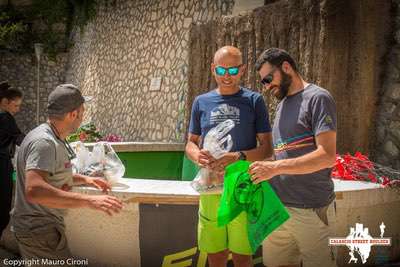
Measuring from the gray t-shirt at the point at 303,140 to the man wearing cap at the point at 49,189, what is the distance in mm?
879

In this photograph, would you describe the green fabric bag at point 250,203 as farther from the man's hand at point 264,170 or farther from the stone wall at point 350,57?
the stone wall at point 350,57

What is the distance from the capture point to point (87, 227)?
3.31 meters

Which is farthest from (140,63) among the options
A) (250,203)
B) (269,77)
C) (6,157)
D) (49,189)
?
(49,189)

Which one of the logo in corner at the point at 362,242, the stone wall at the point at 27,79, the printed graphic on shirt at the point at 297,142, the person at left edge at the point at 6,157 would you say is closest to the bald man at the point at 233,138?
the printed graphic on shirt at the point at 297,142

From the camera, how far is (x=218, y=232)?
2471 millimetres

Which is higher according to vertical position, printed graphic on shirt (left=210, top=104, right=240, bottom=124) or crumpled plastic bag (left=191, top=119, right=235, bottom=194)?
printed graphic on shirt (left=210, top=104, right=240, bottom=124)

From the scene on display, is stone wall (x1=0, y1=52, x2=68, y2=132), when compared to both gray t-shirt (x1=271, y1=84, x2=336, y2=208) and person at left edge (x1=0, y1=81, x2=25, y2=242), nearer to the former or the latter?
person at left edge (x1=0, y1=81, x2=25, y2=242)

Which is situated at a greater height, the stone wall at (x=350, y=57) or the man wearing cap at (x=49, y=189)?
the stone wall at (x=350, y=57)

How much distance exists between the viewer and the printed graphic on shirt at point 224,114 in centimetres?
252

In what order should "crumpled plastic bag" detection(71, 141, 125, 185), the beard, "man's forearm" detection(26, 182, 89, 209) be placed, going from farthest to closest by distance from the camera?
"crumpled plastic bag" detection(71, 141, 125, 185) → the beard → "man's forearm" detection(26, 182, 89, 209)

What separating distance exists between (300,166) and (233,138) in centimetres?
58

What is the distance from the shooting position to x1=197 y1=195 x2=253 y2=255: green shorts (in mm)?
2416

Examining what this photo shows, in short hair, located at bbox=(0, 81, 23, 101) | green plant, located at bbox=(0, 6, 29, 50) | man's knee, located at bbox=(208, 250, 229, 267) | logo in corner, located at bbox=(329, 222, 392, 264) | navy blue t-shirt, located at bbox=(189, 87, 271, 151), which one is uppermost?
green plant, located at bbox=(0, 6, 29, 50)

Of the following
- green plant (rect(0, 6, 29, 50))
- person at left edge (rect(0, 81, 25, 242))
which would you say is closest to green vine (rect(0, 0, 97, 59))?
green plant (rect(0, 6, 29, 50))
